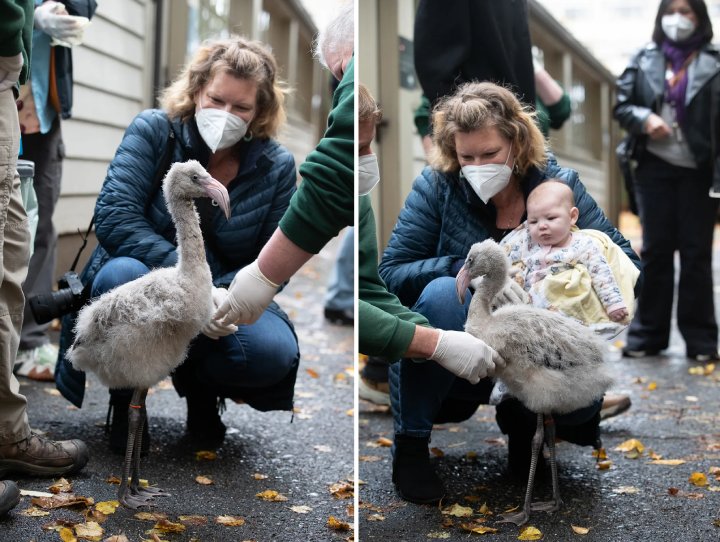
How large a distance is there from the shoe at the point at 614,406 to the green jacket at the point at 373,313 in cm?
185

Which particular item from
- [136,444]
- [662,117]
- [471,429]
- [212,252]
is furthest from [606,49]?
[136,444]

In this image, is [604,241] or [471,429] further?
[471,429]

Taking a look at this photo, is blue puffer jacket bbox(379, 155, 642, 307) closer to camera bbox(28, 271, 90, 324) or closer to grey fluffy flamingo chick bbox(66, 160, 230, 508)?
grey fluffy flamingo chick bbox(66, 160, 230, 508)

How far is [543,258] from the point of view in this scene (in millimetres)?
3168

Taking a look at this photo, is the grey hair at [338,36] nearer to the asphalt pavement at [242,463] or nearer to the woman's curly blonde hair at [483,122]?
the woman's curly blonde hair at [483,122]

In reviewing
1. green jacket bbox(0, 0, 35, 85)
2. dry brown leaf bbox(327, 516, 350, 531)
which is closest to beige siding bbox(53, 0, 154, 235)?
green jacket bbox(0, 0, 35, 85)

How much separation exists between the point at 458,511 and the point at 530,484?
0.27 meters

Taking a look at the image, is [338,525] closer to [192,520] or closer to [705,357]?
[192,520]

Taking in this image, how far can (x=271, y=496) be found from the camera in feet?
11.1

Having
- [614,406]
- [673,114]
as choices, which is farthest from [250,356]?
[673,114]

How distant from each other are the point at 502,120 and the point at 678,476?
171 cm

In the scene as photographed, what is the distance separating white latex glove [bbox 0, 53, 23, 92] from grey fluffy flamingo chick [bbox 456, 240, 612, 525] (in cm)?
161

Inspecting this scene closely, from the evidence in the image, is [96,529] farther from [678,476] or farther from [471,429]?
[678,476]

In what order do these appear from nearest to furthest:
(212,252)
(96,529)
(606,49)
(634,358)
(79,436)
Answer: (96,529)
(212,252)
(79,436)
(606,49)
(634,358)
